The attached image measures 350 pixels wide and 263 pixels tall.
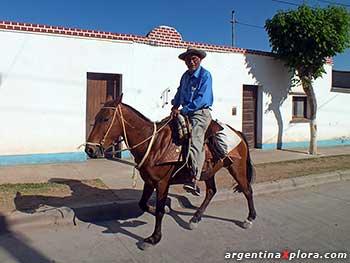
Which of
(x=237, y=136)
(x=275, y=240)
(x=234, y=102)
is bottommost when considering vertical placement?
(x=275, y=240)

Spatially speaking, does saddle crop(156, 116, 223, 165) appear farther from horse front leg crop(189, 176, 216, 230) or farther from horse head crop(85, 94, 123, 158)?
horse front leg crop(189, 176, 216, 230)

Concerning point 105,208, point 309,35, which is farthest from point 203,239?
point 309,35

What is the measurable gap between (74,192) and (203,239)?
9.11 feet

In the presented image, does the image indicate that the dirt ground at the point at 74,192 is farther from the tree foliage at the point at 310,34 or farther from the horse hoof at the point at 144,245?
the tree foliage at the point at 310,34

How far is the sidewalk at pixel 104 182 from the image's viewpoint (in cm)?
494

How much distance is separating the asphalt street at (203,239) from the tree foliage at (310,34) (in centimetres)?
678

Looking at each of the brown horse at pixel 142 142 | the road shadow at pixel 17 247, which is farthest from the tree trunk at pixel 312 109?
the road shadow at pixel 17 247

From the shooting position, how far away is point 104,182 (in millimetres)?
7105

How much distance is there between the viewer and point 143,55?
401 inches

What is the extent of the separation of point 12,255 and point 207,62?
887 cm

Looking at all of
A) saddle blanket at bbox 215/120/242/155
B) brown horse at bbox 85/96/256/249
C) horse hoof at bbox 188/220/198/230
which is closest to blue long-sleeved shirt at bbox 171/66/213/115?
brown horse at bbox 85/96/256/249

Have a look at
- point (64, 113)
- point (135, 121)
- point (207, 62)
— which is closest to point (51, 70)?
point (64, 113)

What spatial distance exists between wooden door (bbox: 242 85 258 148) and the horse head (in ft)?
29.6

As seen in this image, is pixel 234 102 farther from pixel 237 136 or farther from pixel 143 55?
pixel 237 136
